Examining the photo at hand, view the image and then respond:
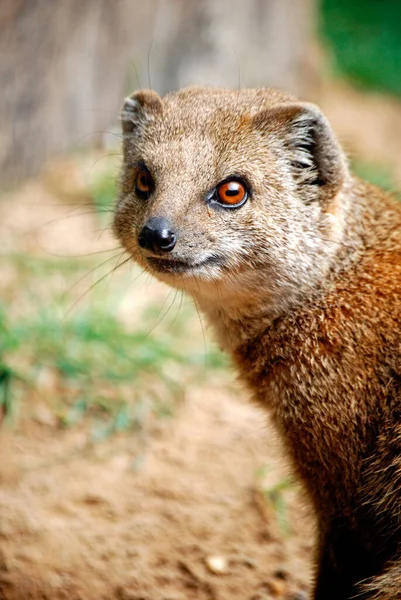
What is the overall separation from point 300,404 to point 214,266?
2.02ft

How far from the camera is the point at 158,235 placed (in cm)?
273

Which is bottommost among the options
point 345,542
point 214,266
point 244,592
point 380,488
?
point 244,592

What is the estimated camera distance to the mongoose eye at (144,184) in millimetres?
3061

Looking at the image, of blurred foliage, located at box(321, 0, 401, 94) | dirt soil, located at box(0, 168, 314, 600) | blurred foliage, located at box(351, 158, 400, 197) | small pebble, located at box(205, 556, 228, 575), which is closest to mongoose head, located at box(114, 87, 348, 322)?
dirt soil, located at box(0, 168, 314, 600)

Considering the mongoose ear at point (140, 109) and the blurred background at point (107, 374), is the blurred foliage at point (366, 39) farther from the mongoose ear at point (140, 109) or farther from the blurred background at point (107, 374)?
the mongoose ear at point (140, 109)

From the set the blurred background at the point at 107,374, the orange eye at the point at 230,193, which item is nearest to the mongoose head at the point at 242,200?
the orange eye at the point at 230,193

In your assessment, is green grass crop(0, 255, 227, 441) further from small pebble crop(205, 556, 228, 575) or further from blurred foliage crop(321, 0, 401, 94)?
blurred foliage crop(321, 0, 401, 94)

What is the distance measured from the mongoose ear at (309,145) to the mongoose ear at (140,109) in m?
0.48

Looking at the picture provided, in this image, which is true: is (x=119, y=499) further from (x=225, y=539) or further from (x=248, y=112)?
(x=248, y=112)

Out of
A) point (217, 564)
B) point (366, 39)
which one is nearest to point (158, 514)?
point (217, 564)

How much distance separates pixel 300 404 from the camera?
286cm

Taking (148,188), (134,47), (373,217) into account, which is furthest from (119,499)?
(134,47)

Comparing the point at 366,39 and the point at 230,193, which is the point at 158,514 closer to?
the point at 230,193

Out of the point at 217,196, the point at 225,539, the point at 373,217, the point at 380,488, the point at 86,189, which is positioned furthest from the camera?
the point at 86,189
